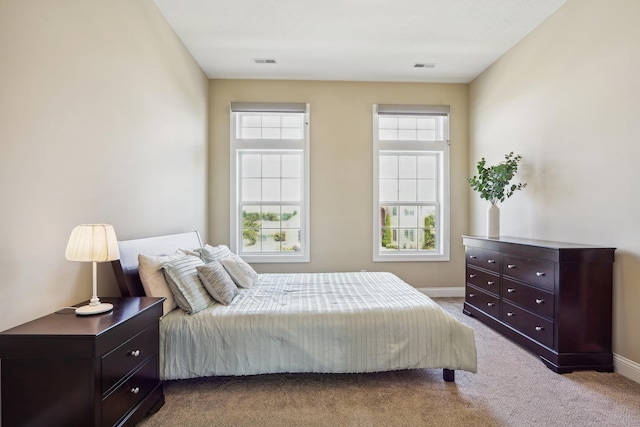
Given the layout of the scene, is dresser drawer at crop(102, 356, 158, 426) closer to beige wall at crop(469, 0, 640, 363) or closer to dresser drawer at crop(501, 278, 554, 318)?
dresser drawer at crop(501, 278, 554, 318)

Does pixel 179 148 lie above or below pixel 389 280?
above

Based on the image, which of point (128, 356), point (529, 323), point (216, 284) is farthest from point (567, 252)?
point (128, 356)

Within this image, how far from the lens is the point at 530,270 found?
9.09ft

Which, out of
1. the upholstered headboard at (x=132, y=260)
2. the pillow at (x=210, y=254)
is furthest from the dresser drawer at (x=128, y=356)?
the pillow at (x=210, y=254)

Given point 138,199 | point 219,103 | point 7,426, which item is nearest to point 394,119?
point 219,103

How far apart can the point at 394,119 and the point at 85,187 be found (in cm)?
390

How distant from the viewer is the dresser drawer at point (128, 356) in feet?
4.91

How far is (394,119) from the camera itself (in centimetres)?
471

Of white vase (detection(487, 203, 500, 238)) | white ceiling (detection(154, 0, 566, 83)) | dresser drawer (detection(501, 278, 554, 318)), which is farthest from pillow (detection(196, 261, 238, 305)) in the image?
white vase (detection(487, 203, 500, 238))

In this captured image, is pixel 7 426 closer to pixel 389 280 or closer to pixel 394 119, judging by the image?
pixel 389 280

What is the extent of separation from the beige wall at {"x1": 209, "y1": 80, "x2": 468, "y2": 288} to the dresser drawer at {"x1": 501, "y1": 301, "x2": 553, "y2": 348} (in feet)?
5.59

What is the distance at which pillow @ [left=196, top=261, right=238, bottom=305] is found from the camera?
2.40m

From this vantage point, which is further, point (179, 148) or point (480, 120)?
point (480, 120)

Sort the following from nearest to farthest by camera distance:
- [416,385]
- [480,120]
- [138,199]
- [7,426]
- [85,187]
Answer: [7,426] → [85,187] → [416,385] → [138,199] → [480,120]
